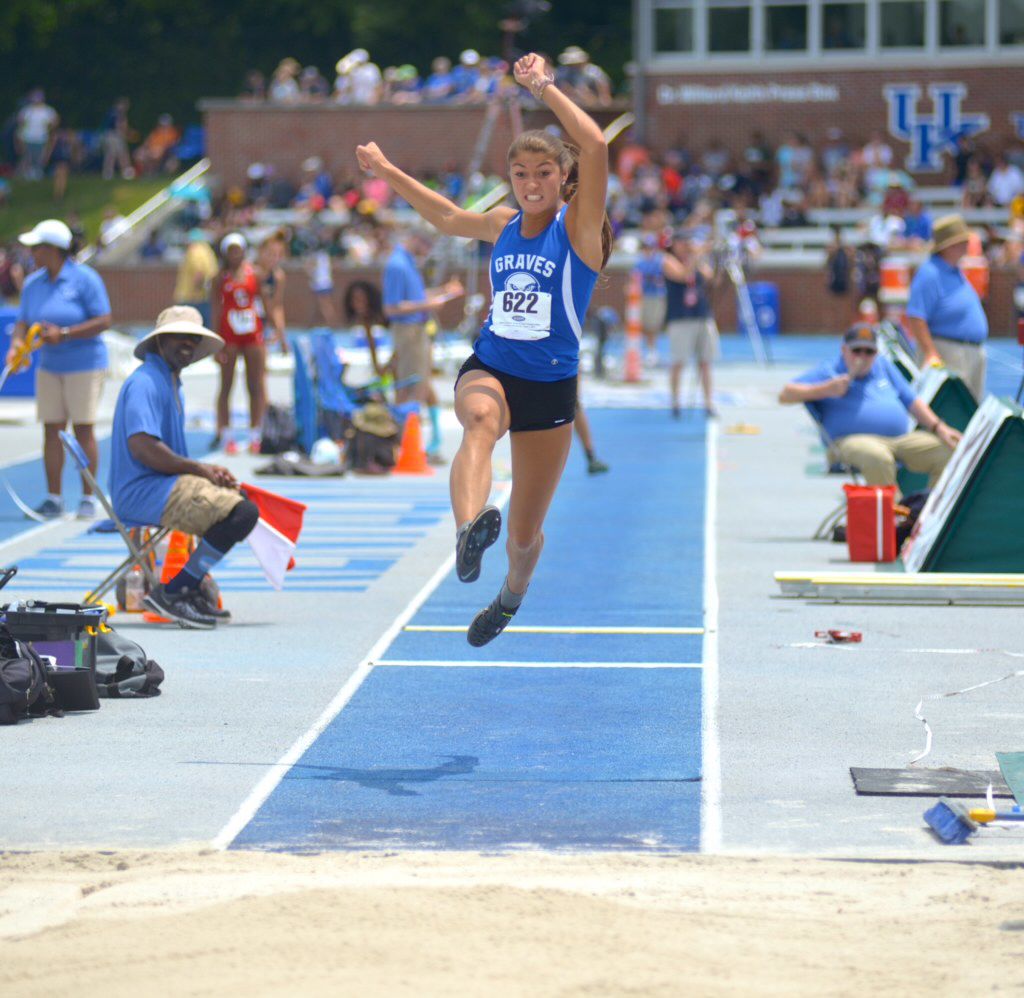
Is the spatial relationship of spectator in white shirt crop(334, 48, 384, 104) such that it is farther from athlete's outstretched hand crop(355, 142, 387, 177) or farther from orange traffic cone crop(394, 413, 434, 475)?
athlete's outstretched hand crop(355, 142, 387, 177)

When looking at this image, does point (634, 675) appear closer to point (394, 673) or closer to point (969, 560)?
point (394, 673)

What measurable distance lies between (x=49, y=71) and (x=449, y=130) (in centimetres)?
1776

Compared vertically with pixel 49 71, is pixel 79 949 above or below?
below

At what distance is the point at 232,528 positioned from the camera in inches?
366

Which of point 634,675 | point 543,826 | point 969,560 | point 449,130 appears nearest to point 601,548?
point 969,560

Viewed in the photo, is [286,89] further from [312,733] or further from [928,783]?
[928,783]

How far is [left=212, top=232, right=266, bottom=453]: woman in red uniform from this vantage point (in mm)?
16969

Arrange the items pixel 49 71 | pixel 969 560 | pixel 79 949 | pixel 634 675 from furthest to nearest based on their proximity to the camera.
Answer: pixel 49 71, pixel 969 560, pixel 634 675, pixel 79 949

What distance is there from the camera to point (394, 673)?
28.2 ft

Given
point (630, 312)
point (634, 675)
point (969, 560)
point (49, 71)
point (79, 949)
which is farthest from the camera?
point (49, 71)

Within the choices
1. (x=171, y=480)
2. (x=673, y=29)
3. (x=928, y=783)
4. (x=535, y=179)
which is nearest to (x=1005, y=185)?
(x=673, y=29)

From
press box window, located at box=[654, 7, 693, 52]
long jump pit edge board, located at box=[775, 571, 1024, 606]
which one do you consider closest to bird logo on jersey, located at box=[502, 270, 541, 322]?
long jump pit edge board, located at box=[775, 571, 1024, 606]

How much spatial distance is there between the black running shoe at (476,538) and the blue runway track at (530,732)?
0.78 metres

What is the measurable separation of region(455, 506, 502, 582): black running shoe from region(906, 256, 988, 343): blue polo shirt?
8.72 metres
